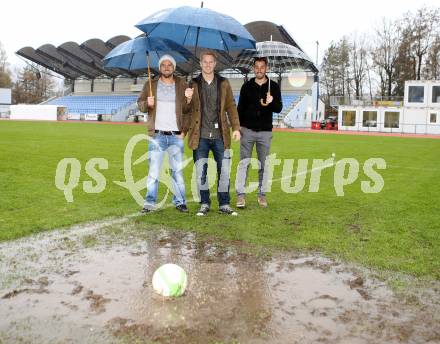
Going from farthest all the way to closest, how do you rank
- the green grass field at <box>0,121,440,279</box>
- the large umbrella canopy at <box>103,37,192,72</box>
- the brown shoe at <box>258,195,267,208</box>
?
the large umbrella canopy at <box>103,37,192,72</box>
the brown shoe at <box>258,195,267,208</box>
the green grass field at <box>0,121,440,279</box>

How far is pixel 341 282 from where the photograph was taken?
A: 3834 mm

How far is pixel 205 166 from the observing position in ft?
21.0

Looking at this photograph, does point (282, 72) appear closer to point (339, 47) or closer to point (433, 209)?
point (339, 47)

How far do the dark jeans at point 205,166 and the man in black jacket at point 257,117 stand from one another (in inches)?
17.5

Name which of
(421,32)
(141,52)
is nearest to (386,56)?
(421,32)

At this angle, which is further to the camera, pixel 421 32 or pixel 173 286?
pixel 421 32

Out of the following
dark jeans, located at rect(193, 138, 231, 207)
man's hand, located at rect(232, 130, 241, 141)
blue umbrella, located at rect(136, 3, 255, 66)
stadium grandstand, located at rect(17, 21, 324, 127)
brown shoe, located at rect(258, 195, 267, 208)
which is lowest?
brown shoe, located at rect(258, 195, 267, 208)

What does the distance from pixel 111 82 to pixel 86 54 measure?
27.5ft

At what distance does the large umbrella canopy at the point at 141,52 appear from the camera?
715 centimetres

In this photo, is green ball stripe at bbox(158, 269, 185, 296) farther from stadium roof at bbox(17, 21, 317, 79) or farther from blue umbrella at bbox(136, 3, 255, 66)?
stadium roof at bbox(17, 21, 317, 79)

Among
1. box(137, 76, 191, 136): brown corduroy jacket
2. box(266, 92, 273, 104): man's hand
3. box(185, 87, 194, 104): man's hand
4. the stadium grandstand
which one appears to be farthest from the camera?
the stadium grandstand

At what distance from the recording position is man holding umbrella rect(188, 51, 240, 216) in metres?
6.14

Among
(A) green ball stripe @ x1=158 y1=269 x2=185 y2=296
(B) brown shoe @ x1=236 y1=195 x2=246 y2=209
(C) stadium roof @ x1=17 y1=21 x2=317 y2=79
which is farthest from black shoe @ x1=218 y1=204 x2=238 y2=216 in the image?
(C) stadium roof @ x1=17 y1=21 x2=317 y2=79

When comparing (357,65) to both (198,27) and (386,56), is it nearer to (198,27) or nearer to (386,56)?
(386,56)
